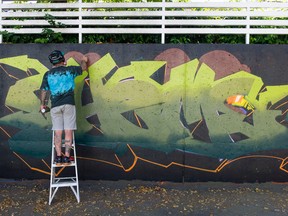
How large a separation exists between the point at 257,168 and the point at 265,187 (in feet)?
1.04

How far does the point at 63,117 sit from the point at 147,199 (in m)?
1.65

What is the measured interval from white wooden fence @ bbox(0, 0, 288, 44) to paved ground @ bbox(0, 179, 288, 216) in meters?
2.30

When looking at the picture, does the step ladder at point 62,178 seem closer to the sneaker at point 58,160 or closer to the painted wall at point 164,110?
the sneaker at point 58,160

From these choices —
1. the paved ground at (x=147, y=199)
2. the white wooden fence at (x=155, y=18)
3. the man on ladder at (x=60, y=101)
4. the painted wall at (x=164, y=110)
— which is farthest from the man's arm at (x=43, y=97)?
the paved ground at (x=147, y=199)

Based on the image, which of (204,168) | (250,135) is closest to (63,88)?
(204,168)

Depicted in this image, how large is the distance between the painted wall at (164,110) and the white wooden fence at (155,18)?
33 centimetres

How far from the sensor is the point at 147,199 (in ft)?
15.6

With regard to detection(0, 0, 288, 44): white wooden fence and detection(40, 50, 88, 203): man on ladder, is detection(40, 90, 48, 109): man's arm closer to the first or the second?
detection(40, 50, 88, 203): man on ladder

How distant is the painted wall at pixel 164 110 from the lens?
5.12 m

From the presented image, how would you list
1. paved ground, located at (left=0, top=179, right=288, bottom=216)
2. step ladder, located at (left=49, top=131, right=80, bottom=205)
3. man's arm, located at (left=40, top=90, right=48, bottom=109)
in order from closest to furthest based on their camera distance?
paved ground, located at (left=0, top=179, right=288, bottom=216)
step ladder, located at (left=49, top=131, right=80, bottom=205)
man's arm, located at (left=40, top=90, right=48, bottom=109)

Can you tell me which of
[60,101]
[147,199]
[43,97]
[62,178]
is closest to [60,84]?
[60,101]

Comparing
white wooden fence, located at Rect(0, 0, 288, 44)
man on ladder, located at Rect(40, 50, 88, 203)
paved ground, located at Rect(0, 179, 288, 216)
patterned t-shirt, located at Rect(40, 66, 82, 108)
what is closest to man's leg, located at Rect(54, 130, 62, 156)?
man on ladder, located at Rect(40, 50, 88, 203)

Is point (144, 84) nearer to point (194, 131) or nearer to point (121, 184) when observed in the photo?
point (194, 131)

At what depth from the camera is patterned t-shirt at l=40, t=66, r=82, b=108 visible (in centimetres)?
466
